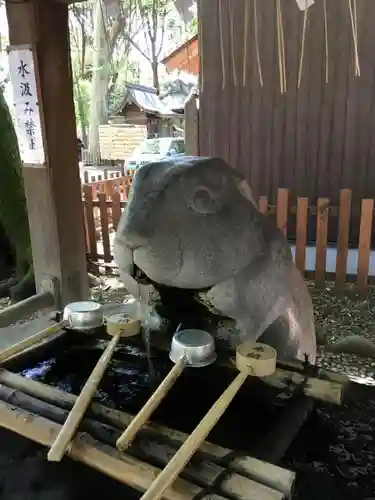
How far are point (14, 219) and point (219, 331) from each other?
3965 mm

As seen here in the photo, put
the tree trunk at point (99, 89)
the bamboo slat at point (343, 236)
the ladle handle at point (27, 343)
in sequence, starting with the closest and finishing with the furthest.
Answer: the ladle handle at point (27, 343) < the bamboo slat at point (343, 236) < the tree trunk at point (99, 89)

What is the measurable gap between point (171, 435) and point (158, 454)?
0.08m

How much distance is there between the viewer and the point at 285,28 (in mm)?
6125

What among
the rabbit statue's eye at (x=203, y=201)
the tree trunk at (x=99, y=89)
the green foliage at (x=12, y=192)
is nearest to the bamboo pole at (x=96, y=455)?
the rabbit statue's eye at (x=203, y=201)

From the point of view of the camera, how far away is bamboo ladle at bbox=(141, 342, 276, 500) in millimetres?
1121

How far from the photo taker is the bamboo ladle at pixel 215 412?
1.12m

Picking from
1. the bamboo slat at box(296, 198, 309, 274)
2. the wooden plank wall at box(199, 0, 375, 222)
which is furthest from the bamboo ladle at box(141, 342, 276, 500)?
the wooden plank wall at box(199, 0, 375, 222)

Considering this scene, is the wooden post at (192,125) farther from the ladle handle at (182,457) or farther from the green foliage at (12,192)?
the ladle handle at (182,457)

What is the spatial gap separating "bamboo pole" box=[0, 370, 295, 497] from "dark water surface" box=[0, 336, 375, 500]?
0.16 metres

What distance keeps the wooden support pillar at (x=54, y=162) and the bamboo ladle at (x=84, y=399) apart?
1.60 meters

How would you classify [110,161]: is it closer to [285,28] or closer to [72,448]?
[285,28]

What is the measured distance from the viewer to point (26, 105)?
3090 mm

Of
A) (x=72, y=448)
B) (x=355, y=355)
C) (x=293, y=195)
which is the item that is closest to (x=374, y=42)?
(x=293, y=195)

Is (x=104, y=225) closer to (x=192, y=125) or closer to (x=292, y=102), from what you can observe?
(x=192, y=125)
